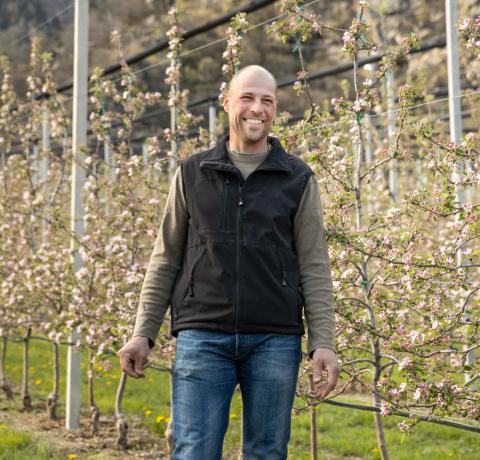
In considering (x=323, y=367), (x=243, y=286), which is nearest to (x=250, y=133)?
(x=243, y=286)

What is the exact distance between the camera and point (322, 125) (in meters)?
4.42

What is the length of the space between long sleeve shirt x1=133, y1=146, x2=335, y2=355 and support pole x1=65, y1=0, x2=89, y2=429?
11.8 ft

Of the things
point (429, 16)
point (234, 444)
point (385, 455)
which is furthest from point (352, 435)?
point (429, 16)

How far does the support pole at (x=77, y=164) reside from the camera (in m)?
6.68

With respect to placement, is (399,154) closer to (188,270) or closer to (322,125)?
(322,125)

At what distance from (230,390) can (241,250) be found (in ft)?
1.49

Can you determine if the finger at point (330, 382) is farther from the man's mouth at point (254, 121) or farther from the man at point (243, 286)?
the man's mouth at point (254, 121)

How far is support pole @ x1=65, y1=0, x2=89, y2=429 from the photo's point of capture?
668cm

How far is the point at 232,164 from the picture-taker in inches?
112

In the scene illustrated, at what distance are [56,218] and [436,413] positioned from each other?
3.16 meters

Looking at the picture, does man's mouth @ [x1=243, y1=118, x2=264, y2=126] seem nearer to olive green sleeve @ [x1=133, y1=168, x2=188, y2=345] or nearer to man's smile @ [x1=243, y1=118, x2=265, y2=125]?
man's smile @ [x1=243, y1=118, x2=265, y2=125]

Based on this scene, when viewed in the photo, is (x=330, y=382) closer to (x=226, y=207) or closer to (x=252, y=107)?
(x=226, y=207)

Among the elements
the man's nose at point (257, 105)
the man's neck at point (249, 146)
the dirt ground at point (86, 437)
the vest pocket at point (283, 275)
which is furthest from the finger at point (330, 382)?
the dirt ground at point (86, 437)

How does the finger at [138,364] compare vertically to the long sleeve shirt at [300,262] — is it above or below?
below
